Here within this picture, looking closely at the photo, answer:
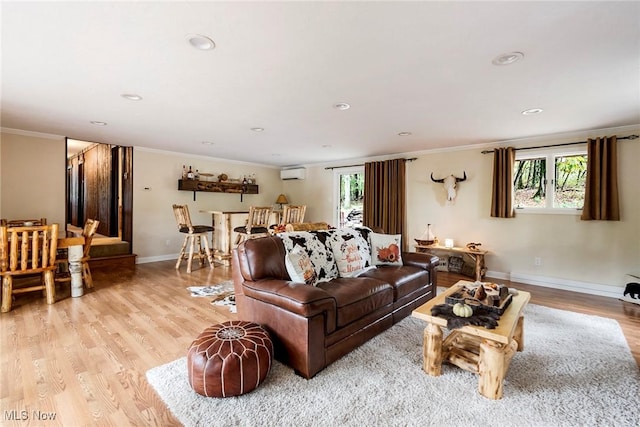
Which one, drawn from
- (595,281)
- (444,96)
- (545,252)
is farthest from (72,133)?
(595,281)

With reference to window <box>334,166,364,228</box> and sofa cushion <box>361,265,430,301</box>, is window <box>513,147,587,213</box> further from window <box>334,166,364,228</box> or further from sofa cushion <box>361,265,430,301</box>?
window <box>334,166,364,228</box>

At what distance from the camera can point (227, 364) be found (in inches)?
66.0

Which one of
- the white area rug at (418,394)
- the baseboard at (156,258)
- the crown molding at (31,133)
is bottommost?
the white area rug at (418,394)

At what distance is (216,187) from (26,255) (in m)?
3.53

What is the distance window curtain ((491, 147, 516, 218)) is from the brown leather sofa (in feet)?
8.42

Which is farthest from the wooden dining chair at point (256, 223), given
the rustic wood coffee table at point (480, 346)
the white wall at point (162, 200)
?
the rustic wood coffee table at point (480, 346)

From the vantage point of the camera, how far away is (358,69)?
221 centimetres

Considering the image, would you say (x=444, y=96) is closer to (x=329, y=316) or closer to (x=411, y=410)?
(x=329, y=316)

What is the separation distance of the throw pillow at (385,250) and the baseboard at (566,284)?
2.52 m

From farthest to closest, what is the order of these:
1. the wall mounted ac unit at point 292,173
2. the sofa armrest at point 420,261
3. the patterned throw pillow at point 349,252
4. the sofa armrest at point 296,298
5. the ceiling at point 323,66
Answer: the wall mounted ac unit at point 292,173, the sofa armrest at point 420,261, the patterned throw pillow at point 349,252, the sofa armrest at point 296,298, the ceiling at point 323,66

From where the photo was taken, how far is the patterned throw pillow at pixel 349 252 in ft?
9.41

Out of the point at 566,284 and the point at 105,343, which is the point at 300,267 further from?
the point at 566,284

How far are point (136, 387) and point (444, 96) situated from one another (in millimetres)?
3348

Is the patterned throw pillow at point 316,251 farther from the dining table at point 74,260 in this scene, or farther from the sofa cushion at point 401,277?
the dining table at point 74,260
